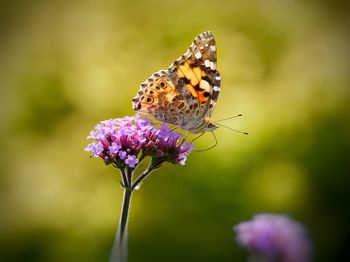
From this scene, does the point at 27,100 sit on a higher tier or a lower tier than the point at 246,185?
higher

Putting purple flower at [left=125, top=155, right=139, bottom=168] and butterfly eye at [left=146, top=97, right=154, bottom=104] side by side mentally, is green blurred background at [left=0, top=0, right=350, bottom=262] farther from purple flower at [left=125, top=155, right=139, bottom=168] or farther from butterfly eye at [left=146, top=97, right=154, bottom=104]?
purple flower at [left=125, top=155, right=139, bottom=168]

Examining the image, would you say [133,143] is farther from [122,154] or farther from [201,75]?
[201,75]

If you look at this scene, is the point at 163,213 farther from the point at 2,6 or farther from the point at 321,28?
the point at 2,6

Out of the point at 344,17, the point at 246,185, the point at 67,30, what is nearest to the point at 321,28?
the point at 344,17

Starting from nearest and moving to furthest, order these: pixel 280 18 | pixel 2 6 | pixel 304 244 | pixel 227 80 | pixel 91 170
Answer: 1. pixel 304 244
2. pixel 91 170
3. pixel 227 80
4. pixel 280 18
5. pixel 2 6

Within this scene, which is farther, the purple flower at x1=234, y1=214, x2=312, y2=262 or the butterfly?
the butterfly

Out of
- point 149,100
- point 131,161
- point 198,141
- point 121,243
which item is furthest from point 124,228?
point 198,141

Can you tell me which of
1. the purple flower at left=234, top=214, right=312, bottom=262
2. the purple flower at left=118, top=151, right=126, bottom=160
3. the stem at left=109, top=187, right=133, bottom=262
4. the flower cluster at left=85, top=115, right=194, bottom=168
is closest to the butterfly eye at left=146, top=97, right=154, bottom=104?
the flower cluster at left=85, top=115, right=194, bottom=168
